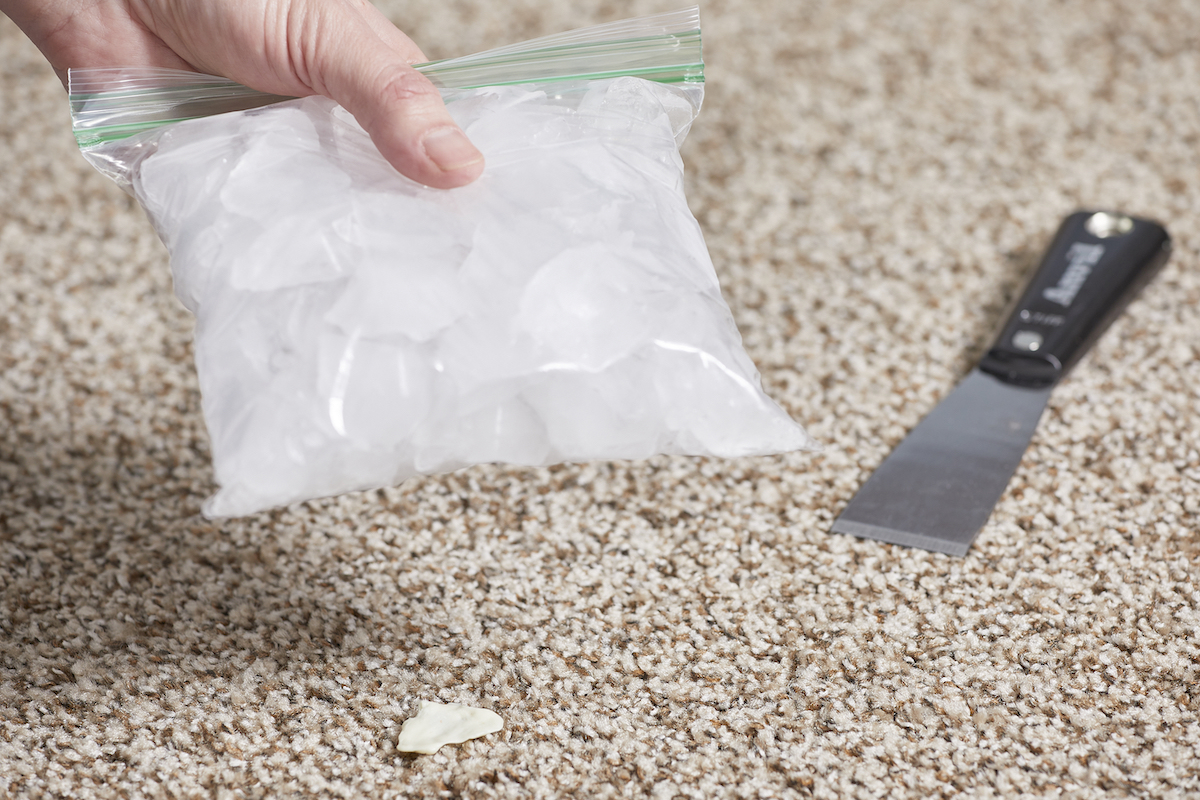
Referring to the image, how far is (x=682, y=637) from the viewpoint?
80cm

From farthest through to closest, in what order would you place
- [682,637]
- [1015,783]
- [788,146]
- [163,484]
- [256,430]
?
[788,146]
[163,484]
[682,637]
[1015,783]
[256,430]

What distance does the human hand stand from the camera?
65 cm

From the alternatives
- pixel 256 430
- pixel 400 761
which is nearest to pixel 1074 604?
pixel 400 761

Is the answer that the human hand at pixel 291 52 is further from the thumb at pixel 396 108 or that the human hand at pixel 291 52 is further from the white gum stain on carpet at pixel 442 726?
the white gum stain on carpet at pixel 442 726

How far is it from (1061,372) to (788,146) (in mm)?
591

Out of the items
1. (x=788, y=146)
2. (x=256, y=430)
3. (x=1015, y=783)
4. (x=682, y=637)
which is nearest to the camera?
(x=256, y=430)

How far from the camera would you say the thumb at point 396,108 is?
0.64 m

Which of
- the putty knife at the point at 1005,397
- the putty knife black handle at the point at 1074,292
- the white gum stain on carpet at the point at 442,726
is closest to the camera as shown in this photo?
the white gum stain on carpet at the point at 442,726

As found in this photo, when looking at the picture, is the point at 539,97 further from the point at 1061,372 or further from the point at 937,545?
the point at 1061,372

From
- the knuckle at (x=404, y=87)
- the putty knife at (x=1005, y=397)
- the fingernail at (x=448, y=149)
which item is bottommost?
the putty knife at (x=1005, y=397)

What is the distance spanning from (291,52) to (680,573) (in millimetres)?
546

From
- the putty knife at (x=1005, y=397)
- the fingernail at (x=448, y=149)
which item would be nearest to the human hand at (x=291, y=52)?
the fingernail at (x=448, y=149)

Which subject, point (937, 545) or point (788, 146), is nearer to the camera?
point (937, 545)

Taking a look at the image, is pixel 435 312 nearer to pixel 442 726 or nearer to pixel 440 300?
pixel 440 300
